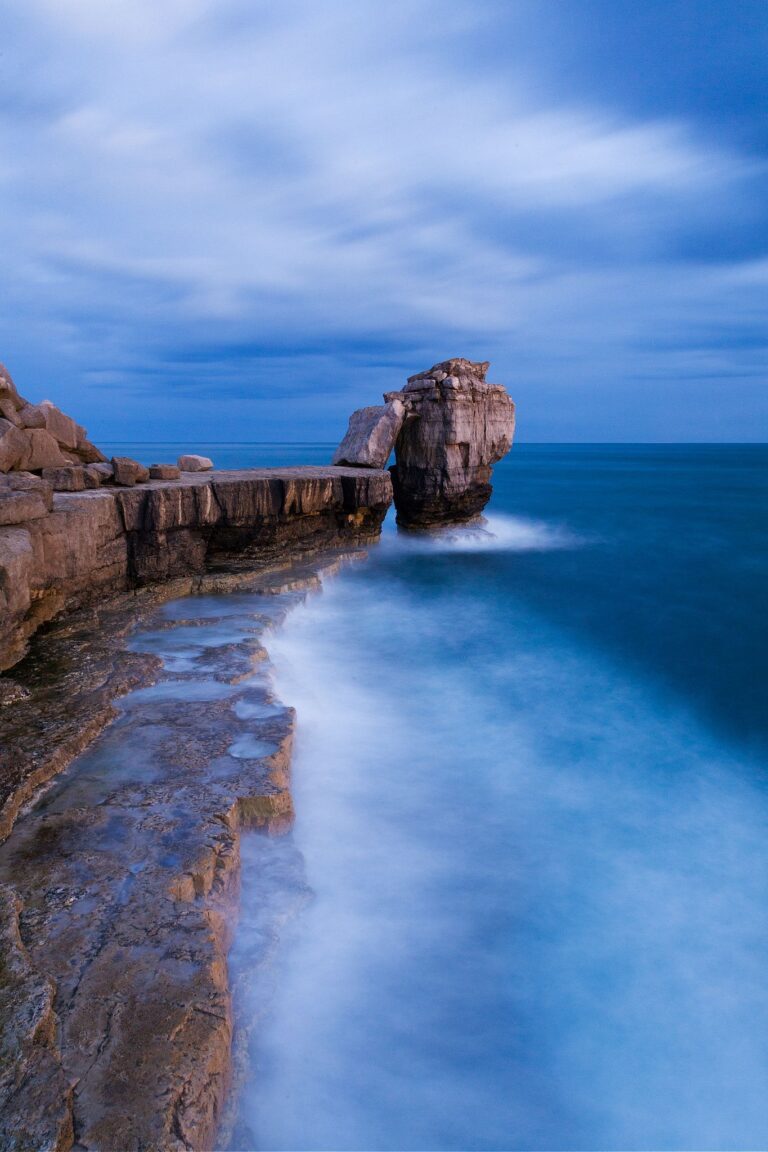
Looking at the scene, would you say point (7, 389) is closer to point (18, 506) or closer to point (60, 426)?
point (60, 426)

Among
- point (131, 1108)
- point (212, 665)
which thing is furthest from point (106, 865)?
point (212, 665)

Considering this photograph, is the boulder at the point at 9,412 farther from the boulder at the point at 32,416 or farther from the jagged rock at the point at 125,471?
the jagged rock at the point at 125,471

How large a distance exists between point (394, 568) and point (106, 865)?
1110cm

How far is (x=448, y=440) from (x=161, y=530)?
935 centimetres

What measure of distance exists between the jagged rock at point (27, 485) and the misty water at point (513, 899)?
3154 millimetres

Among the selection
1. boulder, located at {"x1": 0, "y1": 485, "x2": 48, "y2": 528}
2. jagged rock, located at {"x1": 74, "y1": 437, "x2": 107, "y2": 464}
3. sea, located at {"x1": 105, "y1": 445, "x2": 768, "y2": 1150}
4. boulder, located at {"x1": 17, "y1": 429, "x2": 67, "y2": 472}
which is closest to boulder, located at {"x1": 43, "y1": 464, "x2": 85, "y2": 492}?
boulder, located at {"x1": 17, "y1": 429, "x2": 67, "y2": 472}

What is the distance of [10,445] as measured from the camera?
7938 millimetres

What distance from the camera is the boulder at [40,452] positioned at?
8562 millimetres

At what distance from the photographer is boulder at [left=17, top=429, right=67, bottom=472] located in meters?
8.56

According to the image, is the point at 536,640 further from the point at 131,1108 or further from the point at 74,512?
the point at 131,1108

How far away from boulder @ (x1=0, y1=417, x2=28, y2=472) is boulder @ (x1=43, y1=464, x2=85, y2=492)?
590 millimetres

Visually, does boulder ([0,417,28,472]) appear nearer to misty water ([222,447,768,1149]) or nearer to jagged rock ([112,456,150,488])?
jagged rock ([112,456,150,488])

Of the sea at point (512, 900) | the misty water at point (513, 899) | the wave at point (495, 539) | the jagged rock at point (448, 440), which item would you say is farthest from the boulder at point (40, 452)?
the jagged rock at point (448, 440)

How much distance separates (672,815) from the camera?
231 inches
